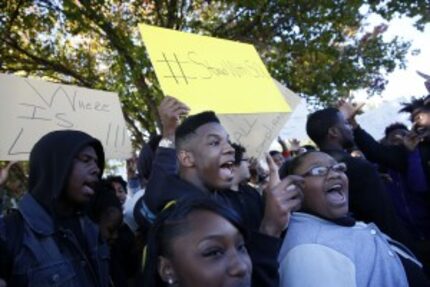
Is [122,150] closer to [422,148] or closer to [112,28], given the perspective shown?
[422,148]

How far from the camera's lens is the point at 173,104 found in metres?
3.02

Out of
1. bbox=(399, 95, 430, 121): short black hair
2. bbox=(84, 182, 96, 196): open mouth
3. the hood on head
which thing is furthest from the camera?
bbox=(399, 95, 430, 121): short black hair

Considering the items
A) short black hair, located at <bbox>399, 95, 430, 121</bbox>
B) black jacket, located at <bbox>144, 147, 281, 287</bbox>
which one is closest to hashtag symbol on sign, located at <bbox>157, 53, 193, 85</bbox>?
black jacket, located at <bbox>144, 147, 281, 287</bbox>

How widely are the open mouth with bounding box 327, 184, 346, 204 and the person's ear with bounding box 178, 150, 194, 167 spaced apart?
0.77 metres

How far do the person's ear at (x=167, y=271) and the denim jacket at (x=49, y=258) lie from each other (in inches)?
27.0

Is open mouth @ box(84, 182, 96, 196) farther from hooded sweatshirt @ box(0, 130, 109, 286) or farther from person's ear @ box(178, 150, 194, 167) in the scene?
person's ear @ box(178, 150, 194, 167)

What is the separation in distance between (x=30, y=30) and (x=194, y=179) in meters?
9.11

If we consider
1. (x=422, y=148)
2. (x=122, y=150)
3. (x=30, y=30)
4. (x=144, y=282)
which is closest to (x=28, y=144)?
(x=122, y=150)

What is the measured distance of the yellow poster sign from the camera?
3098mm

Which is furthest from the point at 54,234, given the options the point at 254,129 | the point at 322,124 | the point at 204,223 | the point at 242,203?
the point at 322,124

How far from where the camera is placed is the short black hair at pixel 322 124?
3.88 m

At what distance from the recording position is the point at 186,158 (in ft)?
9.30

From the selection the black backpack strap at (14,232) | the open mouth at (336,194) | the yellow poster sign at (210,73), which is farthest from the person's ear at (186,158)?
the black backpack strap at (14,232)

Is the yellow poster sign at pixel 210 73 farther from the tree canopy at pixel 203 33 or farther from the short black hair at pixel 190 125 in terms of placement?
the tree canopy at pixel 203 33
